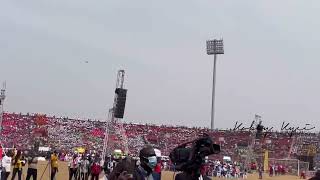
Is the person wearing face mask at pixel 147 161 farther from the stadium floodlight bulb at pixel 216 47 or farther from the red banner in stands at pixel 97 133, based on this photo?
the red banner in stands at pixel 97 133

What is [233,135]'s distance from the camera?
67938 mm

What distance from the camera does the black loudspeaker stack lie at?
95.5 ft

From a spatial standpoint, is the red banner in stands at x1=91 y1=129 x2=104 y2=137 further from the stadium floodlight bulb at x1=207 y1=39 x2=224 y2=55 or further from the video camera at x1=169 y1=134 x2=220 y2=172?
the video camera at x1=169 y1=134 x2=220 y2=172

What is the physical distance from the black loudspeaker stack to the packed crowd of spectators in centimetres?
3205

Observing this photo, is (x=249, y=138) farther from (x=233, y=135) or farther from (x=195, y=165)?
(x=195, y=165)

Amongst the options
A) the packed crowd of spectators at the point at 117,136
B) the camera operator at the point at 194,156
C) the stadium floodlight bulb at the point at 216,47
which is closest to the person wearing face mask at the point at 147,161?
the camera operator at the point at 194,156

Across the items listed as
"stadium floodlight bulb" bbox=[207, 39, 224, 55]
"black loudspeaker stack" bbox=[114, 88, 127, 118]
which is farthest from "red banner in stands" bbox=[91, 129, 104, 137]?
"black loudspeaker stack" bbox=[114, 88, 127, 118]

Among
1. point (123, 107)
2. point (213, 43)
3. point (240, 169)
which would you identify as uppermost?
point (213, 43)

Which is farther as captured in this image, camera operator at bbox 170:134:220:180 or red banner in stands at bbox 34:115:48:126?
red banner in stands at bbox 34:115:48:126

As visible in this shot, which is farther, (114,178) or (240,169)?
(240,169)

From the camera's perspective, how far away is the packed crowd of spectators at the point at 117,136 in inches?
2479

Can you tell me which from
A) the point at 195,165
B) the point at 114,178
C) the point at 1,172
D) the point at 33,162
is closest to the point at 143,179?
the point at 195,165

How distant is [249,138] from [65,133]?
22229 mm

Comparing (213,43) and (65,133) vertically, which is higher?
(213,43)
